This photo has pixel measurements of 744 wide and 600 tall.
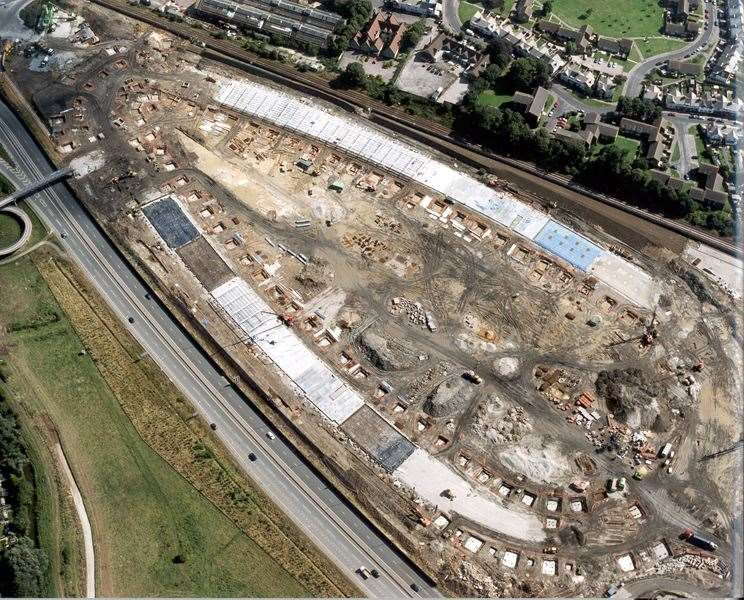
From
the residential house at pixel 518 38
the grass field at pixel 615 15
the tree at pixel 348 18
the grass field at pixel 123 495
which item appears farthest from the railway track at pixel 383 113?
the grass field at pixel 123 495

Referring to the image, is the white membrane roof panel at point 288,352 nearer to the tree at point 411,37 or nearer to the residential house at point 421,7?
the tree at point 411,37

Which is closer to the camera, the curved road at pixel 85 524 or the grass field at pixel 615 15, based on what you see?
the curved road at pixel 85 524

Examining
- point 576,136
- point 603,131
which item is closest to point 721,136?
point 603,131

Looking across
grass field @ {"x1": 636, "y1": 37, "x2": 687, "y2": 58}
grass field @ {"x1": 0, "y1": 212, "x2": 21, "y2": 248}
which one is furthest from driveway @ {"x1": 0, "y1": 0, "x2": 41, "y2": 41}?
grass field @ {"x1": 636, "y1": 37, "x2": 687, "y2": 58}

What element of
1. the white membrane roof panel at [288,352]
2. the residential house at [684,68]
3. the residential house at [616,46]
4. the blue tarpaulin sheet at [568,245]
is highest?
the residential house at [616,46]

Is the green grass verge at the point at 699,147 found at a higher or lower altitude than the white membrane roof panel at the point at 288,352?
higher

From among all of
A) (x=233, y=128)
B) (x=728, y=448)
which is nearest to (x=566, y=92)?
(x=233, y=128)
